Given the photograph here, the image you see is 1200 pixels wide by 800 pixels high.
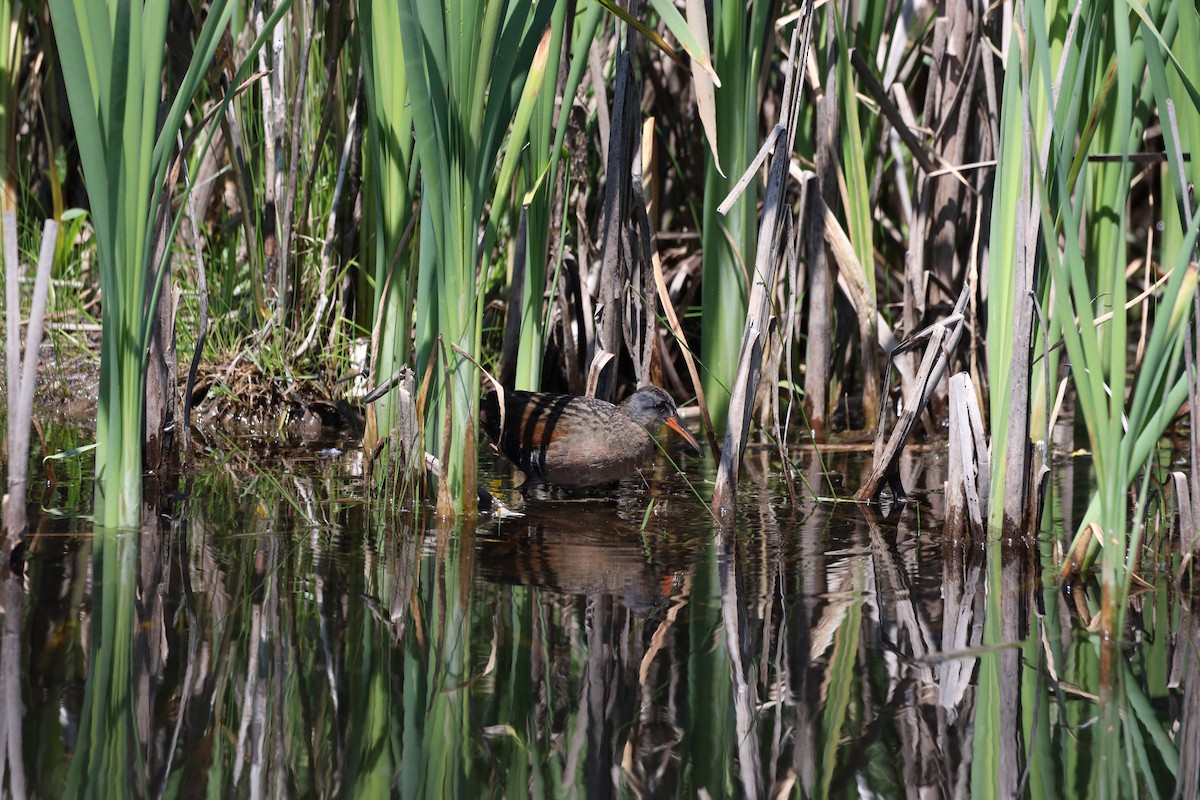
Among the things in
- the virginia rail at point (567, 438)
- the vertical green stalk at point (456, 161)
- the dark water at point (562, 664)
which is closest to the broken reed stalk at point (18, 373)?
the dark water at point (562, 664)

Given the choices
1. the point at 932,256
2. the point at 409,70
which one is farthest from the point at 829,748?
the point at 932,256

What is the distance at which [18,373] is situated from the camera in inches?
124

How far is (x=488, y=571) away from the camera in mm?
3471

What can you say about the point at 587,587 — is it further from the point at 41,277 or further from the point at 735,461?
the point at 41,277

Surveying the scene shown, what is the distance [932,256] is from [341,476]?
2.83 metres

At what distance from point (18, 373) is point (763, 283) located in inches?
78.4

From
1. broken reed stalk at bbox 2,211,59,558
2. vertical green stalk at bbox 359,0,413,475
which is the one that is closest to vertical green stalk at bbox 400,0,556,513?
vertical green stalk at bbox 359,0,413,475

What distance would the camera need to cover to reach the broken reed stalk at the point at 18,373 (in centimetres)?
293

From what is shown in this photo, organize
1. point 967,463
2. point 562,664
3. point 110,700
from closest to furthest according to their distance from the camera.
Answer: point 110,700
point 562,664
point 967,463

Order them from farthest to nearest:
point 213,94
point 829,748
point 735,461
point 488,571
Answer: point 213,94 → point 735,461 → point 488,571 → point 829,748

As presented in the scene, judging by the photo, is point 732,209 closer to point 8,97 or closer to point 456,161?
point 456,161

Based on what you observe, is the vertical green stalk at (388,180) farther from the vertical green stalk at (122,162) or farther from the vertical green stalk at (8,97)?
the vertical green stalk at (8,97)

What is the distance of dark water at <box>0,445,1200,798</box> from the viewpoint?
2.30m

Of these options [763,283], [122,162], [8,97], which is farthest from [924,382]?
[8,97]
